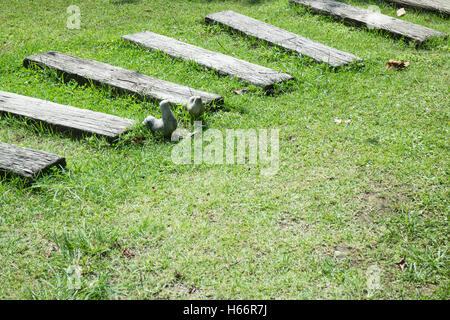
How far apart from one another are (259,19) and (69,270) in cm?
Answer: 528

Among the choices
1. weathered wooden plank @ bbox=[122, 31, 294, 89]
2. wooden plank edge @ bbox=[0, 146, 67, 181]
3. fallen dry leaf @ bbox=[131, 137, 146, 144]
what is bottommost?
wooden plank edge @ bbox=[0, 146, 67, 181]

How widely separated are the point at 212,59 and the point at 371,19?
8.54ft

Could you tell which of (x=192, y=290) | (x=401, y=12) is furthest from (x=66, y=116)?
(x=401, y=12)

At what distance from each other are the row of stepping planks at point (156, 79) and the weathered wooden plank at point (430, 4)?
0.80 meters

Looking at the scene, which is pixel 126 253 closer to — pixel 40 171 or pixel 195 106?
pixel 40 171

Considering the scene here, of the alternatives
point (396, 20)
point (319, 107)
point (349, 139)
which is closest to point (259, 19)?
point (396, 20)

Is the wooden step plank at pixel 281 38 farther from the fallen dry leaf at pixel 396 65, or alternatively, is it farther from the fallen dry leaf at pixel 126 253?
the fallen dry leaf at pixel 126 253

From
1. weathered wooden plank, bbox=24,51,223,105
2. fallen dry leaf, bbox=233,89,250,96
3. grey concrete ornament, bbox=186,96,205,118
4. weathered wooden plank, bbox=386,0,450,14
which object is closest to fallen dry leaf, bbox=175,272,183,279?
grey concrete ornament, bbox=186,96,205,118

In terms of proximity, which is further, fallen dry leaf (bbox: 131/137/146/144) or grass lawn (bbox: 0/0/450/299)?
fallen dry leaf (bbox: 131/137/146/144)

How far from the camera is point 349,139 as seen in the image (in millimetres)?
3844

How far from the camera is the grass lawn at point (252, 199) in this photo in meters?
2.52

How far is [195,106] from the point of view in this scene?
13.1ft

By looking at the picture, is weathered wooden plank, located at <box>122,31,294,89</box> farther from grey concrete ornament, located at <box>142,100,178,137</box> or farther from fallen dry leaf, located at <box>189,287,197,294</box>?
fallen dry leaf, located at <box>189,287,197,294</box>

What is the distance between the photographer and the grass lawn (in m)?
2.52
